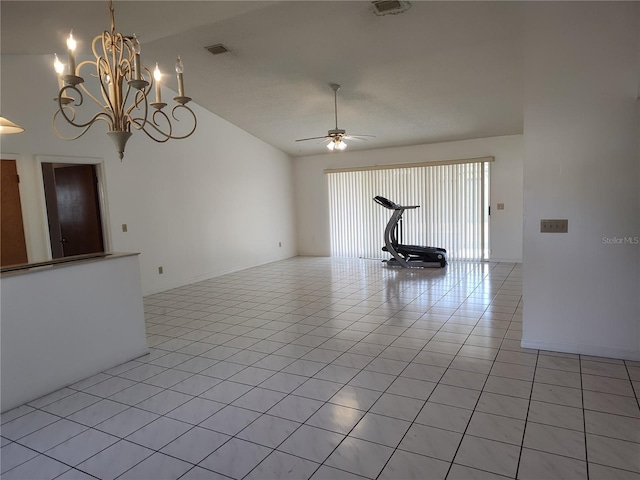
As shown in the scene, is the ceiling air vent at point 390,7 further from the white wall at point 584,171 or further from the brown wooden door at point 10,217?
the brown wooden door at point 10,217

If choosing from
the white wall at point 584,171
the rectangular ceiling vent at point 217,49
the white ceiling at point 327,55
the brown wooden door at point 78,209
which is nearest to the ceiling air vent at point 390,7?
the white ceiling at point 327,55

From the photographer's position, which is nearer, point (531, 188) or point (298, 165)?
point (531, 188)

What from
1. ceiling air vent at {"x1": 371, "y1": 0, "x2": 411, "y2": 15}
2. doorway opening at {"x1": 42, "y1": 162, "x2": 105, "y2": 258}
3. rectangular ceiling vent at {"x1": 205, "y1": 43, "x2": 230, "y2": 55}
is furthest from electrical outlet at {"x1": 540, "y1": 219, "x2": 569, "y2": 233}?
doorway opening at {"x1": 42, "y1": 162, "x2": 105, "y2": 258}

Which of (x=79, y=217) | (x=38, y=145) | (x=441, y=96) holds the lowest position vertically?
(x=79, y=217)

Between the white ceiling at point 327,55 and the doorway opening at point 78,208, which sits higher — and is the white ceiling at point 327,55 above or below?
above

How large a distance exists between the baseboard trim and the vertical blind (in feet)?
14.9

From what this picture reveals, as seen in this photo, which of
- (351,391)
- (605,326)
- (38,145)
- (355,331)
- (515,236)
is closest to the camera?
(351,391)

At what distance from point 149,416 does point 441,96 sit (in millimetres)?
5272

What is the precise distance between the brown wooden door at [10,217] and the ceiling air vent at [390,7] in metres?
4.12

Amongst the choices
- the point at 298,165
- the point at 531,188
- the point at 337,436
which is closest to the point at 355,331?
the point at 337,436

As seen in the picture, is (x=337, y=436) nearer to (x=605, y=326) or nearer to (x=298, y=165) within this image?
(x=605, y=326)

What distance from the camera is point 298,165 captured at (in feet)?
31.0

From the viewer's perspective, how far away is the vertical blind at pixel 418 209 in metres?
7.64

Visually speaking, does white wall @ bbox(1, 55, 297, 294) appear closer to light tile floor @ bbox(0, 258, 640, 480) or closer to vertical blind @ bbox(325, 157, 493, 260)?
vertical blind @ bbox(325, 157, 493, 260)
